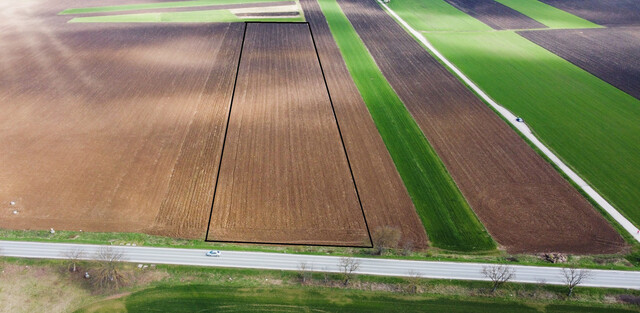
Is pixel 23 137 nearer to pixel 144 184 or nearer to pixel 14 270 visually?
pixel 144 184

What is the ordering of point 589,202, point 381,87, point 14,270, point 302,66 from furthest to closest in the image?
point 302,66
point 381,87
point 589,202
point 14,270

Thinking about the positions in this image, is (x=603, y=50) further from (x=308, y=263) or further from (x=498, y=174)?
(x=308, y=263)

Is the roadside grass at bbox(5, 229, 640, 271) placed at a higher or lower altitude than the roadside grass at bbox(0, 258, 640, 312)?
higher

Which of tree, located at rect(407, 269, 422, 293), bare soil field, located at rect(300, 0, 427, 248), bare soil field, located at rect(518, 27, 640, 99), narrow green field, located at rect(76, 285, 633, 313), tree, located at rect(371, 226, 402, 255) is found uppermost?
bare soil field, located at rect(518, 27, 640, 99)

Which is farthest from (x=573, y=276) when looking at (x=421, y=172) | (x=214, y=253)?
(x=214, y=253)

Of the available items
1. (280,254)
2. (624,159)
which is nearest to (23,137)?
(280,254)

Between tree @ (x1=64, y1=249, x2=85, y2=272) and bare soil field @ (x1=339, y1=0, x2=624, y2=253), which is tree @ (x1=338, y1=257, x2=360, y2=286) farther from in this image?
tree @ (x1=64, y1=249, x2=85, y2=272)

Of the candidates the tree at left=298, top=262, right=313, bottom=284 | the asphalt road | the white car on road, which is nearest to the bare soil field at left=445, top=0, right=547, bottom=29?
the asphalt road

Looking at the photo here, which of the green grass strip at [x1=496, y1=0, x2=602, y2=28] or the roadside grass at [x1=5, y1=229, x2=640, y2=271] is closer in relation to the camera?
the roadside grass at [x1=5, y1=229, x2=640, y2=271]
